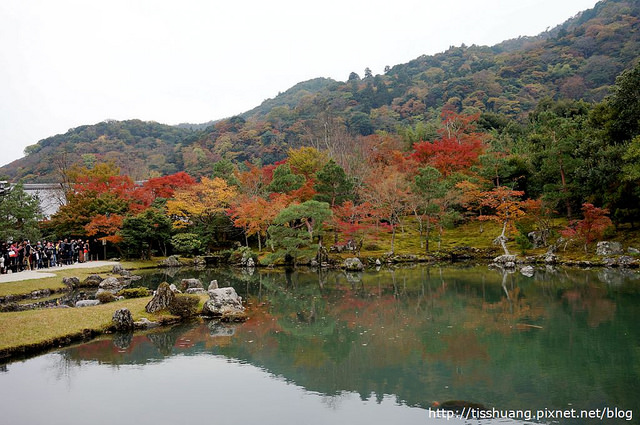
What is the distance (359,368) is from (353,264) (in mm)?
17113

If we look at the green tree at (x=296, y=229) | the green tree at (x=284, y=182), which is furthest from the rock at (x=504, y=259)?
the green tree at (x=284, y=182)

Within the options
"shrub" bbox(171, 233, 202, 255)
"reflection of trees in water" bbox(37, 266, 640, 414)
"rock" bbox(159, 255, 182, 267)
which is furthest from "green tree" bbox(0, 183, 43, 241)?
"reflection of trees in water" bbox(37, 266, 640, 414)

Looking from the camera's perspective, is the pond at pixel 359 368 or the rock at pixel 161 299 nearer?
the pond at pixel 359 368

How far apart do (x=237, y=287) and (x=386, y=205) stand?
1327 cm

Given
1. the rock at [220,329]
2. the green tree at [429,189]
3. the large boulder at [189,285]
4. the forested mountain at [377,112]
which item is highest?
the forested mountain at [377,112]

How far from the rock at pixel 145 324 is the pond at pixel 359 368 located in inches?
17.9

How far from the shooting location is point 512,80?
243ft

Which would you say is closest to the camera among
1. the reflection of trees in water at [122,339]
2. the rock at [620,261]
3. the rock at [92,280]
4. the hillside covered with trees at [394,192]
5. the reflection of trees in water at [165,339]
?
the reflection of trees in water at [165,339]

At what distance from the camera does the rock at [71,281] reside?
63.7 feet

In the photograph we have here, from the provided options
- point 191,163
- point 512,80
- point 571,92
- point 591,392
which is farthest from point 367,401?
point 512,80

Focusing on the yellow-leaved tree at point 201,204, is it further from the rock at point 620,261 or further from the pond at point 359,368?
the rock at point 620,261

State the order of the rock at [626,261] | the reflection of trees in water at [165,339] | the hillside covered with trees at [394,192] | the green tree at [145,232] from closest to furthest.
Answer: the reflection of trees in water at [165,339]
the rock at [626,261]
the hillside covered with trees at [394,192]
the green tree at [145,232]

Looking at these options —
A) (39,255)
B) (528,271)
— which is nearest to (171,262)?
(39,255)

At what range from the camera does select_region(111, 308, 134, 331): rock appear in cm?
1190
